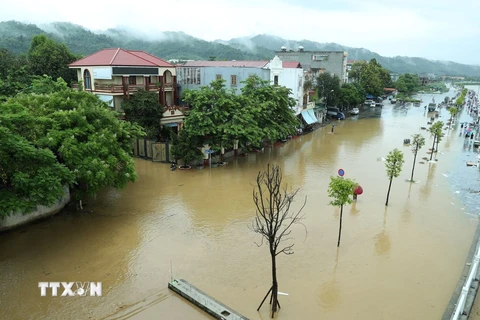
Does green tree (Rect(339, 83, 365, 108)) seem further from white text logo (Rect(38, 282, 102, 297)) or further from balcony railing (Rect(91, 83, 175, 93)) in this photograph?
white text logo (Rect(38, 282, 102, 297))

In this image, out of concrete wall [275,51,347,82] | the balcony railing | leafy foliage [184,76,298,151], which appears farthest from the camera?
concrete wall [275,51,347,82]

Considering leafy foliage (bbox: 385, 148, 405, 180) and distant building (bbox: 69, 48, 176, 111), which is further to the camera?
distant building (bbox: 69, 48, 176, 111)

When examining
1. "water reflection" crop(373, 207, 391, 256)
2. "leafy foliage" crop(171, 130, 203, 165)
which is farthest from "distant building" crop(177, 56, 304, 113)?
"water reflection" crop(373, 207, 391, 256)

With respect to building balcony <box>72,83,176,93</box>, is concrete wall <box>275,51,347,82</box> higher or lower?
higher

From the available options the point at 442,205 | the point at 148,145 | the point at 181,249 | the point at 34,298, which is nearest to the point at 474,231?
the point at 442,205

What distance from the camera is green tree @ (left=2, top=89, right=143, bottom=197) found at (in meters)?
13.6

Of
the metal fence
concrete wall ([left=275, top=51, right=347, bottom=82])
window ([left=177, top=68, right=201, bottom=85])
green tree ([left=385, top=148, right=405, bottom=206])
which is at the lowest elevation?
the metal fence

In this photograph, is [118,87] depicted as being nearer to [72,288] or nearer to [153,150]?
[153,150]

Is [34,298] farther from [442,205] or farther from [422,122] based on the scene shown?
[422,122]

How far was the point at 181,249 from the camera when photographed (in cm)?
1282

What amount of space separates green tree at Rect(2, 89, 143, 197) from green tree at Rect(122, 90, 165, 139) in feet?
29.2

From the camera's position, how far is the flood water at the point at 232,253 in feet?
32.6

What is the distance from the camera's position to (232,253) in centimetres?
1263

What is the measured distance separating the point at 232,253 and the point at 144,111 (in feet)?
52.9
